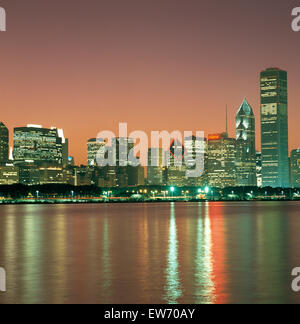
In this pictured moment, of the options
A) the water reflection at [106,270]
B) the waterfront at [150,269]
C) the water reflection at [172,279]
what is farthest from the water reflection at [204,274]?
the water reflection at [106,270]

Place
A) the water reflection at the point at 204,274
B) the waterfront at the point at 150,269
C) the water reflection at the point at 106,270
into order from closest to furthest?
1. the water reflection at the point at 204,274
2. the waterfront at the point at 150,269
3. the water reflection at the point at 106,270

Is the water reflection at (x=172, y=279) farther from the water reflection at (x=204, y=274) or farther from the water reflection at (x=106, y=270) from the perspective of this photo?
the water reflection at (x=106, y=270)

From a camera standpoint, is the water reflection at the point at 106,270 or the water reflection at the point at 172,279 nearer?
the water reflection at the point at 172,279

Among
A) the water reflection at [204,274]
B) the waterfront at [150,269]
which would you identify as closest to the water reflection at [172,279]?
the waterfront at [150,269]

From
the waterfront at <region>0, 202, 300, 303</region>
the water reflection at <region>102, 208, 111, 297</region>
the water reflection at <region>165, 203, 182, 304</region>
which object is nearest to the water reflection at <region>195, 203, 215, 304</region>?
the waterfront at <region>0, 202, 300, 303</region>

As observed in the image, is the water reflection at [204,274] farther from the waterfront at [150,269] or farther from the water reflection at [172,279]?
the water reflection at [172,279]

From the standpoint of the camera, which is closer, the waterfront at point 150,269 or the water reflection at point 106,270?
the waterfront at point 150,269

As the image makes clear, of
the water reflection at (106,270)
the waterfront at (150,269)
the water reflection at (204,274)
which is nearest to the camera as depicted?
the water reflection at (204,274)

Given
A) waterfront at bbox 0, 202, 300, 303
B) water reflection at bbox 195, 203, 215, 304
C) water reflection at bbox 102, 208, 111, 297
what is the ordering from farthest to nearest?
water reflection at bbox 102, 208, 111, 297
waterfront at bbox 0, 202, 300, 303
water reflection at bbox 195, 203, 215, 304

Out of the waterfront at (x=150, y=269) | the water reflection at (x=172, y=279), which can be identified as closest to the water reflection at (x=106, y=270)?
the waterfront at (x=150, y=269)

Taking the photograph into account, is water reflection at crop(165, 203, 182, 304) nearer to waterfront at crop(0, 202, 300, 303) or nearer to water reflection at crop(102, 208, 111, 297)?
waterfront at crop(0, 202, 300, 303)

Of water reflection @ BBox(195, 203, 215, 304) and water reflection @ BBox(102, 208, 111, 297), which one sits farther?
water reflection @ BBox(102, 208, 111, 297)

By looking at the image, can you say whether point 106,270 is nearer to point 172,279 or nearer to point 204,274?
point 172,279

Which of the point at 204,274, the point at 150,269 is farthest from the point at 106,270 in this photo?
the point at 204,274
